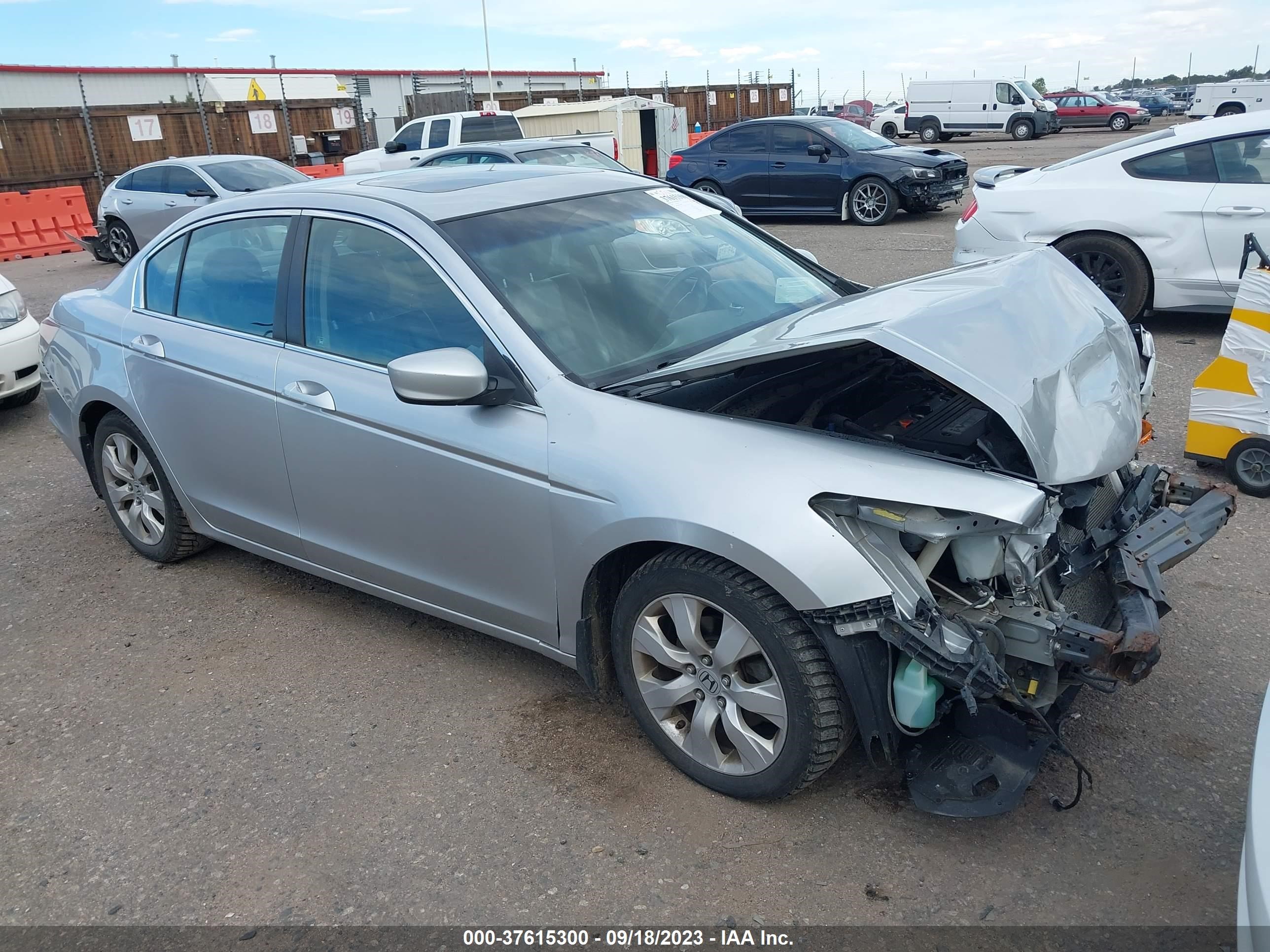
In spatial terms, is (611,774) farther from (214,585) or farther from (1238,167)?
(1238,167)

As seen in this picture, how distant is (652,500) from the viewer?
111 inches

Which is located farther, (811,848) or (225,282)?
(225,282)

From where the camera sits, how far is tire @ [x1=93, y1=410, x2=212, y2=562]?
4559 mm

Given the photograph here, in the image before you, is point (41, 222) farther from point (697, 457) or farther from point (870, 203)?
point (697, 457)

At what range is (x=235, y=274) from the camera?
13.5ft

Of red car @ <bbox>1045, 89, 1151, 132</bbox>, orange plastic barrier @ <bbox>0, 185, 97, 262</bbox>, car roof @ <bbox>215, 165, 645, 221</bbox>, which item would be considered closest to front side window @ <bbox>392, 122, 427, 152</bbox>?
orange plastic barrier @ <bbox>0, 185, 97, 262</bbox>

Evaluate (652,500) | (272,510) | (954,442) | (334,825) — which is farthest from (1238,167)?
(334,825)

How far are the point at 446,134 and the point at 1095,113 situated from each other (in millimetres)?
33627

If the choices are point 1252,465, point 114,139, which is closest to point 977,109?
point 114,139

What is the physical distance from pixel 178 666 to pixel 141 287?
5.67 ft

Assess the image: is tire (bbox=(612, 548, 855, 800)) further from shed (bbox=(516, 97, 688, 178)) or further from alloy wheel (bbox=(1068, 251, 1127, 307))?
shed (bbox=(516, 97, 688, 178))

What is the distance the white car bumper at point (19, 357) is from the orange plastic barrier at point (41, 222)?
11.6 meters

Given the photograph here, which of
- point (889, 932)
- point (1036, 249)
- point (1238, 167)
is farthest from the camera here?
point (1238, 167)

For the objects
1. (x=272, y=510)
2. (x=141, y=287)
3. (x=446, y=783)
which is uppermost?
(x=141, y=287)
